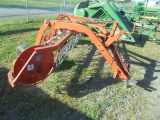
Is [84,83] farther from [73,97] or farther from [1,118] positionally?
[1,118]

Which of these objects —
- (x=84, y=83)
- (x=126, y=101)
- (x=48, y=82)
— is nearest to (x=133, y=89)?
(x=126, y=101)

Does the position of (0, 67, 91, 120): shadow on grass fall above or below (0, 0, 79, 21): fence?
below

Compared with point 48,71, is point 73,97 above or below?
below

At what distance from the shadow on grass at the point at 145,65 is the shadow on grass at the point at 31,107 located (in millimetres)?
2065

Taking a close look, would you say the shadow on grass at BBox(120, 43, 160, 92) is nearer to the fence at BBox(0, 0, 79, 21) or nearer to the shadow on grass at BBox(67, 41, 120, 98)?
the shadow on grass at BBox(67, 41, 120, 98)

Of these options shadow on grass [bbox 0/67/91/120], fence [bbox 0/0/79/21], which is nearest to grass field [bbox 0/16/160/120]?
shadow on grass [bbox 0/67/91/120]

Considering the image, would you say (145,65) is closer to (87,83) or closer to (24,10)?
(87,83)

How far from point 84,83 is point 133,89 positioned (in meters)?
1.16

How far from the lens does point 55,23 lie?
4.38 metres

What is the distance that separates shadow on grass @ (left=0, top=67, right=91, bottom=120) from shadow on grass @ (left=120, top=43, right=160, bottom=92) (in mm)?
2065

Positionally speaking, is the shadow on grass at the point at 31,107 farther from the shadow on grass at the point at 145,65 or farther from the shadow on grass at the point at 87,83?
the shadow on grass at the point at 145,65

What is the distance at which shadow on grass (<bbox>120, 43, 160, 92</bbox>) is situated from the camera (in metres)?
4.97

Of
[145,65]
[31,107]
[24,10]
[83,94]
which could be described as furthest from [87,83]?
[24,10]

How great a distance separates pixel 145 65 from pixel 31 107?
155 inches
